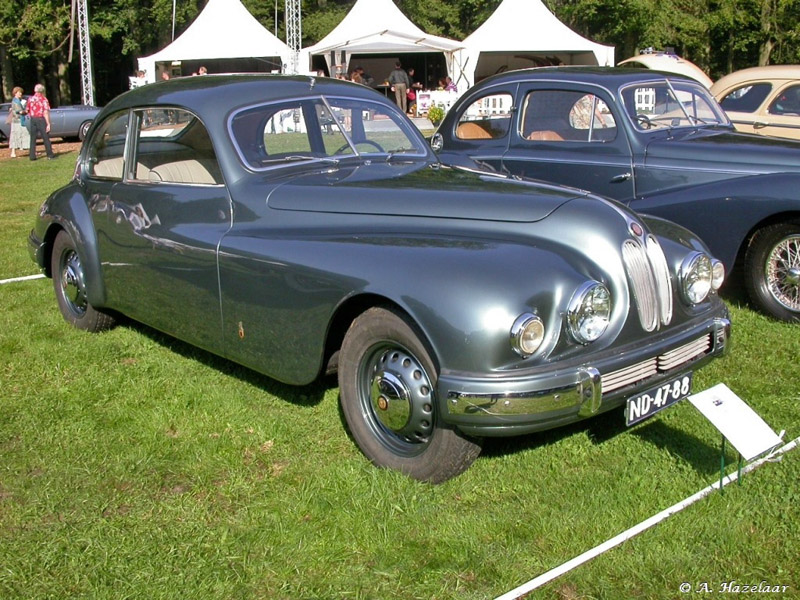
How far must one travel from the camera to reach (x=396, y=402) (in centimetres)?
366

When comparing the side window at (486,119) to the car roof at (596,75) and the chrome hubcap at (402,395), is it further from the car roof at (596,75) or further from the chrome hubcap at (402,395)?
the chrome hubcap at (402,395)

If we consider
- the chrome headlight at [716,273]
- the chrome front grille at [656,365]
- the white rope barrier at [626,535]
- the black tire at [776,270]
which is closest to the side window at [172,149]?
the chrome front grille at [656,365]

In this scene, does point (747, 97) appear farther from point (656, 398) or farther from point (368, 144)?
point (656, 398)

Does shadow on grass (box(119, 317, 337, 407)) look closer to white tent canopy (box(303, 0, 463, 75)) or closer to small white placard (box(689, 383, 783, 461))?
small white placard (box(689, 383, 783, 461))

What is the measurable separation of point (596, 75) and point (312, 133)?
313 centimetres

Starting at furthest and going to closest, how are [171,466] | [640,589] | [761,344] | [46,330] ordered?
1. [46,330]
2. [761,344]
3. [171,466]
4. [640,589]

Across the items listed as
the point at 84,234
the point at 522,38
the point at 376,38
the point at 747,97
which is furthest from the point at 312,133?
the point at 522,38

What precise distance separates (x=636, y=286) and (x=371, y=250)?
114 centimetres

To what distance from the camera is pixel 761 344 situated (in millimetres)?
5375

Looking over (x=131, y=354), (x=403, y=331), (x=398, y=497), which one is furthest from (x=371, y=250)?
(x=131, y=354)

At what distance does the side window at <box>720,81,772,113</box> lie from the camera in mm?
11031

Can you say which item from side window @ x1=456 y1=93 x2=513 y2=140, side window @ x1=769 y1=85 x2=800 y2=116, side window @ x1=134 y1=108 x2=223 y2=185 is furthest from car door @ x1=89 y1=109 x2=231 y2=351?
side window @ x1=769 y1=85 x2=800 y2=116

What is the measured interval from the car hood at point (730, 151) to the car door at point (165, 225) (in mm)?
3548

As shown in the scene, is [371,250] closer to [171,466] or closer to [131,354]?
[171,466]
